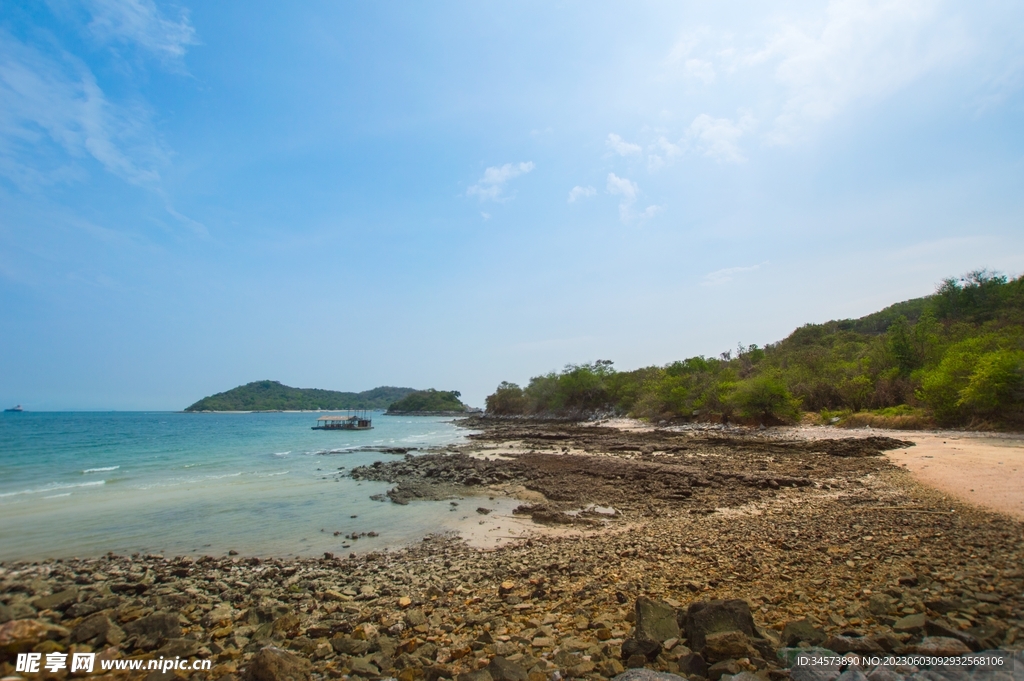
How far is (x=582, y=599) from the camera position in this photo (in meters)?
6.38

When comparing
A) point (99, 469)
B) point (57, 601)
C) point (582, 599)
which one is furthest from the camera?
point (99, 469)

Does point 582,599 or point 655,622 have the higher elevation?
point 655,622

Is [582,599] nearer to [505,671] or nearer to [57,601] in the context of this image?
[505,671]

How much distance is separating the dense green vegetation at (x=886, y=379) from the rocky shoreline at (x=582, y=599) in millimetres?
20911

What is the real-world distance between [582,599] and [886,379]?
41753 mm

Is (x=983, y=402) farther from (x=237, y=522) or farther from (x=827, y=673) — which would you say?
(x=237, y=522)

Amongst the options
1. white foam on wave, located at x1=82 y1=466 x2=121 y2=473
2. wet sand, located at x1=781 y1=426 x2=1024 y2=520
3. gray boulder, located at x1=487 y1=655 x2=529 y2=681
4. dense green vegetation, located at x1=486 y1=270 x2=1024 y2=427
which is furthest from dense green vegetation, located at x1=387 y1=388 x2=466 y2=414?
gray boulder, located at x1=487 y1=655 x2=529 y2=681

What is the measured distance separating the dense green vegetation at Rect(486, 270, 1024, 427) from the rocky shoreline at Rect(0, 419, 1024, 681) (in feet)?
68.6

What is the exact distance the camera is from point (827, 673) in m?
3.86

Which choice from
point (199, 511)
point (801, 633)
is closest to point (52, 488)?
point (199, 511)

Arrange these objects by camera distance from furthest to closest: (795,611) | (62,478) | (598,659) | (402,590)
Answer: (62,478)
(402,590)
(795,611)
(598,659)

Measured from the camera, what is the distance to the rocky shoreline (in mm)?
4648

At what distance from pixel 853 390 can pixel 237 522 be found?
4426cm

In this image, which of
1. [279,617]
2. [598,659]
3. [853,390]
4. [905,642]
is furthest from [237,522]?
[853,390]
